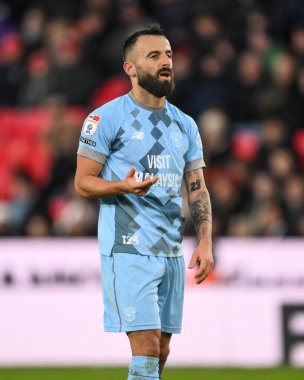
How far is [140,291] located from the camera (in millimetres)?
6199

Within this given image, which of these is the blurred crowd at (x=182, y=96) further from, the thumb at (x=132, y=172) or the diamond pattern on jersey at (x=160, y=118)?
the thumb at (x=132, y=172)

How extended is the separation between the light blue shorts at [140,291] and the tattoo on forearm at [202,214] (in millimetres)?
220

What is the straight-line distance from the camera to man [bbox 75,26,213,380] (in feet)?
20.4

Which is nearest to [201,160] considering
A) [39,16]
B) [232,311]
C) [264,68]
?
[232,311]

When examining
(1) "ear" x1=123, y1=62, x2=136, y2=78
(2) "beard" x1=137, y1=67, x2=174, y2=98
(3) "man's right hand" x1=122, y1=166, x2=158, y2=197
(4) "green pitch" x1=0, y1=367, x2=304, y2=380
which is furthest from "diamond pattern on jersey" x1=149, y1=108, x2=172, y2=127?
(4) "green pitch" x1=0, y1=367, x2=304, y2=380

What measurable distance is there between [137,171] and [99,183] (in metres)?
0.26

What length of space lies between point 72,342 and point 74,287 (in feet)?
1.71

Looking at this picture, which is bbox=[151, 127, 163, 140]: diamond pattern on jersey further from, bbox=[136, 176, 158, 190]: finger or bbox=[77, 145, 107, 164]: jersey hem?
bbox=[136, 176, 158, 190]: finger

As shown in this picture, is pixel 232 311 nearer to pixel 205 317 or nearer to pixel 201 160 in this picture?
pixel 205 317

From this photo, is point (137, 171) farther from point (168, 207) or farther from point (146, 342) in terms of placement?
point (146, 342)

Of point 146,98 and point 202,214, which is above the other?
point 146,98

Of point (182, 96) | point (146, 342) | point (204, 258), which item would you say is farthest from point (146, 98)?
point (182, 96)

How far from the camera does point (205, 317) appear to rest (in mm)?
11258

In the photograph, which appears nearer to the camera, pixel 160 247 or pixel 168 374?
pixel 160 247
